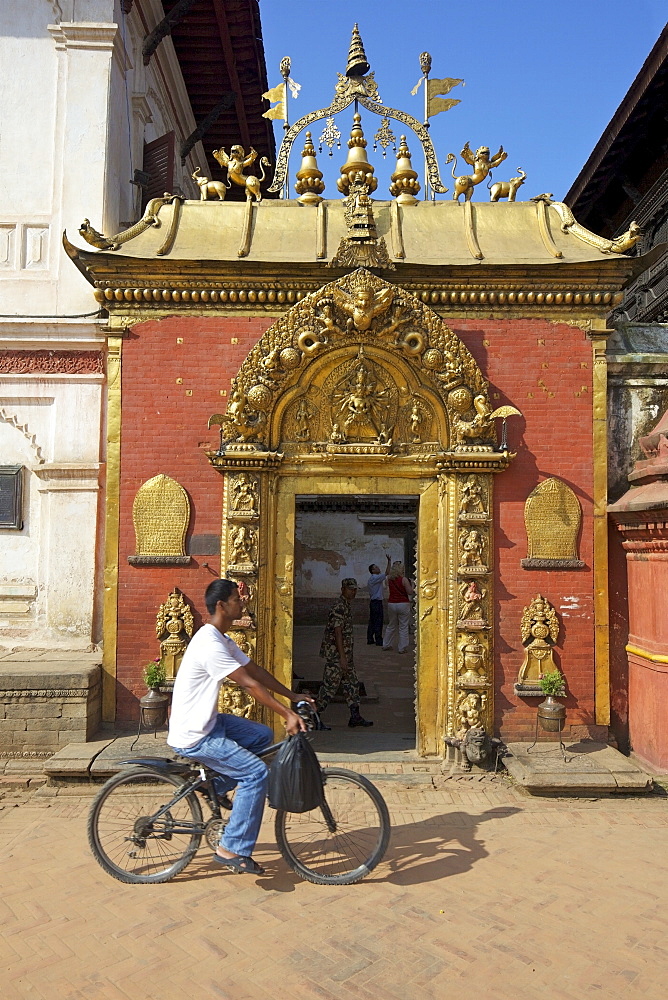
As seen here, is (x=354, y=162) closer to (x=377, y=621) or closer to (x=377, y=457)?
(x=377, y=457)

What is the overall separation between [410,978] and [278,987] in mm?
689

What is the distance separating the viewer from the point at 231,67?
1249cm

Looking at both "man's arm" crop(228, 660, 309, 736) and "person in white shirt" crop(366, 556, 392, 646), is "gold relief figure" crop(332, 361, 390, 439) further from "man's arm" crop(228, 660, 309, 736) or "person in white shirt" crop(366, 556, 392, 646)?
"person in white shirt" crop(366, 556, 392, 646)

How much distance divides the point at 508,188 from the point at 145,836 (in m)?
7.68

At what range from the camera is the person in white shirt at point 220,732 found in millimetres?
4418

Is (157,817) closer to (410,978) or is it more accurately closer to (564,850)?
(410,978)

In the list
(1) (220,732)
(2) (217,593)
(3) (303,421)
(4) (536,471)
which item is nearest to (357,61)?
(3) (303,421)

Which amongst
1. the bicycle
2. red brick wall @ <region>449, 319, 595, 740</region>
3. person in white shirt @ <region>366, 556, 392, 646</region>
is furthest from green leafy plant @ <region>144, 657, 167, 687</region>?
person in white shirt @ <region>366, 556, 392, 646</region>

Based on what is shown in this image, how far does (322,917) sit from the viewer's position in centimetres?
421

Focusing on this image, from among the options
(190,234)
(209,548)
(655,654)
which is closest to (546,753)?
(655,654)

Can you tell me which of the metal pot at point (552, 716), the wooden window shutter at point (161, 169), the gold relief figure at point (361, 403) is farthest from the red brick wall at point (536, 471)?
the wooden window shutter at point (161, 169)

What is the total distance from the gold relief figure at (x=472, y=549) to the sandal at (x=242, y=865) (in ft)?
11.8

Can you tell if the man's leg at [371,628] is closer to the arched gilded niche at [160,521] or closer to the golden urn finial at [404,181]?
the arched gilded niche at [160,521]

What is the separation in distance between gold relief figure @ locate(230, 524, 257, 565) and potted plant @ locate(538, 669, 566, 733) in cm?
317
